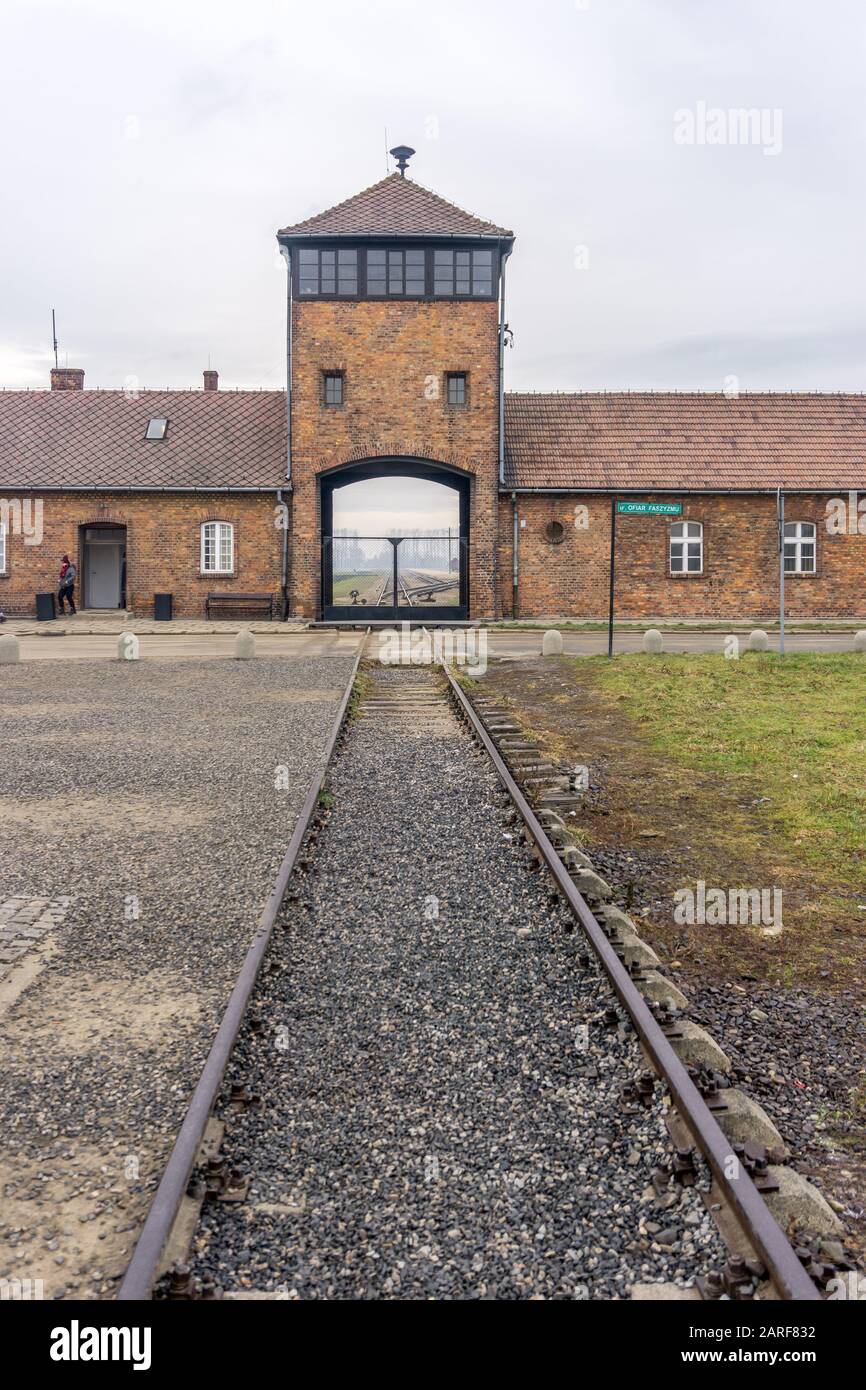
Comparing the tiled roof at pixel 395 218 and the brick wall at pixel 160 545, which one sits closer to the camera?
the tiled roof at pixel 395 218

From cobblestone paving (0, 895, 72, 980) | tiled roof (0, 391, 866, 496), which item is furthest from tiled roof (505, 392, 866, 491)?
cobblestone paving (0, 895, 72, 980)

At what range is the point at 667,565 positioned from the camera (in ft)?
105

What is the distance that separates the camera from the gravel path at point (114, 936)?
11.3 feet

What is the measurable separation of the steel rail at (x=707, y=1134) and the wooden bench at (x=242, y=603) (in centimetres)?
2639

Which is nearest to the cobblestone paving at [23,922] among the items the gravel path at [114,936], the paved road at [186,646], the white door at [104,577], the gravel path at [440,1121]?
the gravel path at [114,936]

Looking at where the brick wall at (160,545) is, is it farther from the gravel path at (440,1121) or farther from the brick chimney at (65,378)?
the gravel path at (440,1121)

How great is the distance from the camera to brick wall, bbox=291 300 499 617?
3005 centimetres

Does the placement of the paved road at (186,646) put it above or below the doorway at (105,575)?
below

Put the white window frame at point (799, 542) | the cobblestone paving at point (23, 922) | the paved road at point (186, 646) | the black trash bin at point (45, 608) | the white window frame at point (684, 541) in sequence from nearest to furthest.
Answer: the cobblestone paving at point (23, 922)
the paved road at point (186, 646)
the black trash bin at point (45, 608)
the white window frame at point (684, 541)
the white window frame at point (799, 542)

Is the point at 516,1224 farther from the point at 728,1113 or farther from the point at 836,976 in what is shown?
the point at 836,976

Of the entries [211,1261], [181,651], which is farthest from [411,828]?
[181,651]

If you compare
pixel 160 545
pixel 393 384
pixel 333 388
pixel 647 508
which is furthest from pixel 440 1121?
pixel 160 545

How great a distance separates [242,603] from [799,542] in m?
16.3

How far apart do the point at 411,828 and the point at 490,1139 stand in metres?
4.25
